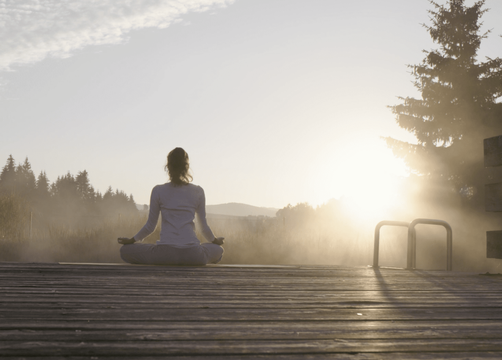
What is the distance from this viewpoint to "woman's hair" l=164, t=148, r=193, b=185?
18.3 ft

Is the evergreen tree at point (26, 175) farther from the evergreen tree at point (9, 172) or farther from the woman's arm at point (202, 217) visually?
the woman's arm at point (202, 217)

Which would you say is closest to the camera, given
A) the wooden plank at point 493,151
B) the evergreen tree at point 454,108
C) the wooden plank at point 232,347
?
the wooden plank at point 232,347

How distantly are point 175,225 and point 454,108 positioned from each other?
17625mm

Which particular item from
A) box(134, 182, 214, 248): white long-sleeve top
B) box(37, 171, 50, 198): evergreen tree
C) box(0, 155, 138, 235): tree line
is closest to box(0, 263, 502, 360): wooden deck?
box(134, 182, 214, 248): white long-sleeve top

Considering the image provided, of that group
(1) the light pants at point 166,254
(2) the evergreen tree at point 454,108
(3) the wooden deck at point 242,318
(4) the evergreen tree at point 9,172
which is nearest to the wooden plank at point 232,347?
(3) the wooden deck at point 242,318

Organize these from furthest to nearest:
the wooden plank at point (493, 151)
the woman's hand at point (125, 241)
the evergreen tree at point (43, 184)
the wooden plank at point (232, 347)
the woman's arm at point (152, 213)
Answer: the evergreen tree at point (43, 184) < the woman's arm at point (152, 213) < the woman's hand at point (125, 241) < the wooden plank at point (493, 151) < the wooden plank at point (232, 347)

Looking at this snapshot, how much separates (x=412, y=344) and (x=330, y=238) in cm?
1477

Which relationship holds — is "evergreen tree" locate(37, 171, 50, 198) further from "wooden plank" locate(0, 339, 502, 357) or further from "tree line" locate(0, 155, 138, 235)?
"wooden plank" locate(0, 339, 502, 357)

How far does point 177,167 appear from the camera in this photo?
5.58 metres

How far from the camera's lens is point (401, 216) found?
67.9 ft

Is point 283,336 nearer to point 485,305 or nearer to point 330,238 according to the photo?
point 485,305

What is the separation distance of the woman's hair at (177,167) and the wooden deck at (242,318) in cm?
189

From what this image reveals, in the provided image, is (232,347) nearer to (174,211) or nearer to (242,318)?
(242,318)

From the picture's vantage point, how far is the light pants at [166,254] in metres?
5.38
